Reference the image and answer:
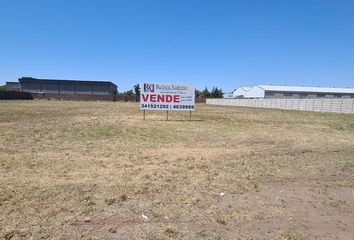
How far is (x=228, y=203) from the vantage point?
5.31m

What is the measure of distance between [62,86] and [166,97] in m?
107

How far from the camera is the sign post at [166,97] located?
21.2 m

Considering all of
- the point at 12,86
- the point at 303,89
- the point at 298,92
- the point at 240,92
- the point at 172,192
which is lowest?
the point at 240,92

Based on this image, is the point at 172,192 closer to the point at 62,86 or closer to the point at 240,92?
the point at 62,86

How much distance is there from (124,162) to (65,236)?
13.2 feet

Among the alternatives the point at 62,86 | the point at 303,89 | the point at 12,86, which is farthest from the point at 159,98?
the point at 12,86

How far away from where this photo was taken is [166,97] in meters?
21.4

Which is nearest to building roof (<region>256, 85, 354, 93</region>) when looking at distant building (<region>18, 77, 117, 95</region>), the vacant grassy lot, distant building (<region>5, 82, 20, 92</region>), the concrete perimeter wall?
the concrete perimeter wall

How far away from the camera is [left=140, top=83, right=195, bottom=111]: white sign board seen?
69.4 feet

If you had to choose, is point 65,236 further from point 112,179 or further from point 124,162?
point 124,162

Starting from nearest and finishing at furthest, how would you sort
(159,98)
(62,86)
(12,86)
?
(159,98)
(62,86)
(12,86)

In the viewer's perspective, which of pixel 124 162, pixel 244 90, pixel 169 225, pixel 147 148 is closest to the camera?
pixel 169 225

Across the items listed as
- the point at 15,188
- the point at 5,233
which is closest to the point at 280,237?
the point at 5,233

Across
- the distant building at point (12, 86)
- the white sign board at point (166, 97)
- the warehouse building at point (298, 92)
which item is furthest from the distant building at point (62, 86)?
the white sign board at point (166, 97)
